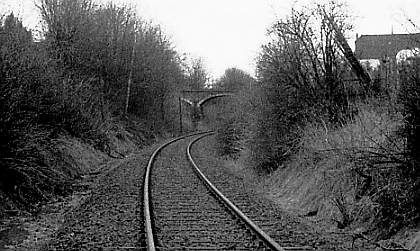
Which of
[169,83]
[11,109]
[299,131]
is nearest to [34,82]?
[11,109]

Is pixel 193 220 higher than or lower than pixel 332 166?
lower

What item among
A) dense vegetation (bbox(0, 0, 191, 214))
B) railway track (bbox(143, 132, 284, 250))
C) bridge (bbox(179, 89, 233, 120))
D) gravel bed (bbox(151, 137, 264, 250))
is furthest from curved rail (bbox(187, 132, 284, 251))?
bridge (bbox(179, 89, 233, 120))

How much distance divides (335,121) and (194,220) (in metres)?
6.90

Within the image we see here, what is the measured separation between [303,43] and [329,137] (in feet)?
17.9

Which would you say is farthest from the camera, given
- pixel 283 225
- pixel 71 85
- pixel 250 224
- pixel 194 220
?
pixel 71 85

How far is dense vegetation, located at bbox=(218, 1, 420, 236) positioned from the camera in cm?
1001

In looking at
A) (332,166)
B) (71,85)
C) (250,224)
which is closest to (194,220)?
(250,224)

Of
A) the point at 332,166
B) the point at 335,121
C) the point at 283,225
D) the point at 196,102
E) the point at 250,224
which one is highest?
the point at 196,102

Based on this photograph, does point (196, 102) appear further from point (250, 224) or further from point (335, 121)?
point (250, 224)

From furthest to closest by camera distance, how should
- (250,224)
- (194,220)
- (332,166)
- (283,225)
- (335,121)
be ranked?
(335,121), (332,166), (194,220), (283,225), (250,224)

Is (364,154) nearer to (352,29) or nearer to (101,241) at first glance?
(101,241)

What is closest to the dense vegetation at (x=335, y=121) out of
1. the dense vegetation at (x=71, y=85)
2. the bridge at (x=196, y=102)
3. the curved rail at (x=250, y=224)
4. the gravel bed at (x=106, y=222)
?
the curved rail at (x=250, y=224)

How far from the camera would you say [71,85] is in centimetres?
2723

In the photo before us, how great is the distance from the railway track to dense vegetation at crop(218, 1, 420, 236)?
1976 mm
